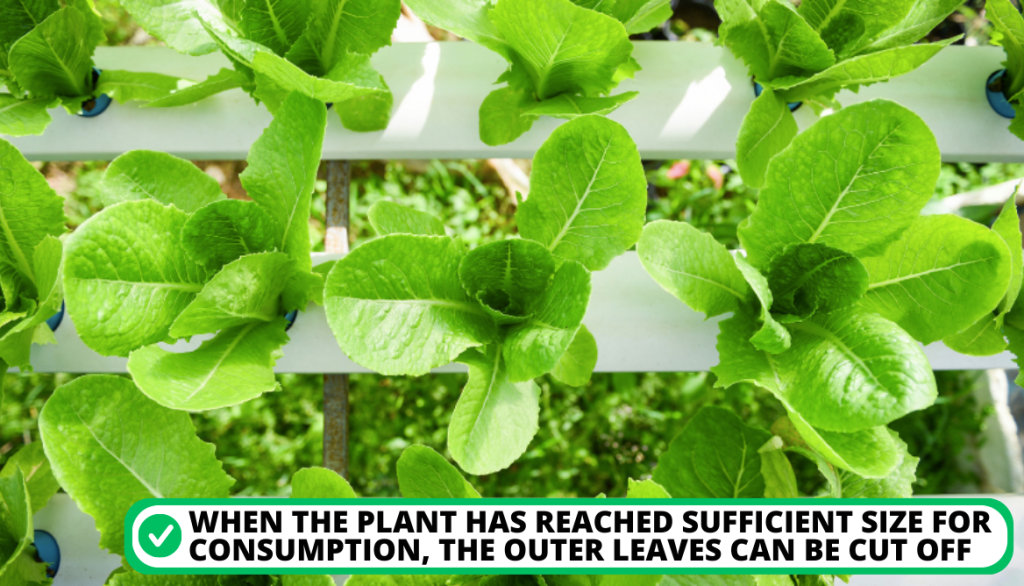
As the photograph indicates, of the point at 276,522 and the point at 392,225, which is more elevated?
the point at 392,225

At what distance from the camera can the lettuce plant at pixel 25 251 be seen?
46 cm

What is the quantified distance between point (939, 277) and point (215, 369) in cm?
54

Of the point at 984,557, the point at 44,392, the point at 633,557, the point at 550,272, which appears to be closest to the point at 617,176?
the point at 550,272

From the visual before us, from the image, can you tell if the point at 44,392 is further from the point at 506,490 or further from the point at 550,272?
the point at 550,272

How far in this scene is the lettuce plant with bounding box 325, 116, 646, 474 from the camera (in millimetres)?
393

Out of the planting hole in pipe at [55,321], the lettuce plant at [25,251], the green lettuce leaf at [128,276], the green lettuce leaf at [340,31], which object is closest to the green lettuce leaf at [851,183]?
the green lettuce leaf at [340,31]

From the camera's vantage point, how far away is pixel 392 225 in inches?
18.1

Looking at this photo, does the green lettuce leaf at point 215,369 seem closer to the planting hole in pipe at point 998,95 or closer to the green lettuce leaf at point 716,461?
the green lettuce leaf at point 716,461

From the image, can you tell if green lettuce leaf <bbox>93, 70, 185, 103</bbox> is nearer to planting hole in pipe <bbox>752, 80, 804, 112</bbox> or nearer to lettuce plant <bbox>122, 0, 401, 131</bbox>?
lettuce plant <bbox>122, 0, 401, 131</bbox>

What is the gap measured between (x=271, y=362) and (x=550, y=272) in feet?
0.72

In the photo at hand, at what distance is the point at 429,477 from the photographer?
49cm

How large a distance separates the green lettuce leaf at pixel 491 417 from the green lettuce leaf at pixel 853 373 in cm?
19

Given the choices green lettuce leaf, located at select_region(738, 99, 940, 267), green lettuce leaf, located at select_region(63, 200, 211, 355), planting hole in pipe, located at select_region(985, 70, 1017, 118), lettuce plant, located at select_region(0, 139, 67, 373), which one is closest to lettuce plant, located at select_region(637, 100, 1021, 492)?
green lettuce leaf, located at select_region(738, 99, 940, 267)

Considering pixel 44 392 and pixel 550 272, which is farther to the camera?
pixel 44 392
